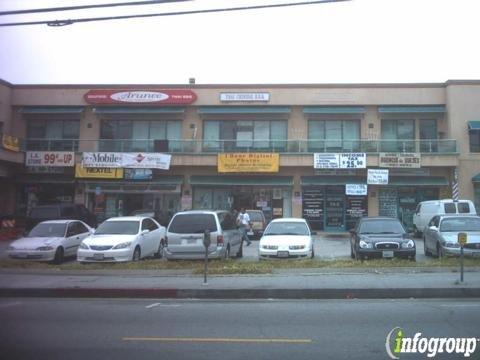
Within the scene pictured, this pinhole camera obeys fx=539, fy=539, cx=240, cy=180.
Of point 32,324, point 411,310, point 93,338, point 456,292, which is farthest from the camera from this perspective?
point 456,292

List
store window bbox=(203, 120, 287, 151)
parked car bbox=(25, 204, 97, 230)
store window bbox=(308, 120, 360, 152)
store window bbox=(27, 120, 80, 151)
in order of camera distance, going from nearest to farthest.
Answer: parked car bbox=(25, 204, 97, 230) < store window bbox=(308, 120, 360, 152) < store window bbox=(203, 120, 287, 151) < store window bbox=(27, 120, 80, 151)

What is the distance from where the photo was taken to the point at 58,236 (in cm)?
1886

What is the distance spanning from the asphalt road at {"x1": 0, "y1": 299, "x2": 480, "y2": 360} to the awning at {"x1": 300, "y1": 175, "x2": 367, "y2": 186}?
22.4 metres

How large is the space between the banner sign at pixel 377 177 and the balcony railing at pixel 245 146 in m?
1.55

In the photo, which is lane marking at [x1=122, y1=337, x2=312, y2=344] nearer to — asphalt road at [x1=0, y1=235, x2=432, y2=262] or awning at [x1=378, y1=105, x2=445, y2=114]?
asphalt road at [x1=0, y1=235, x2=432, y2=262]

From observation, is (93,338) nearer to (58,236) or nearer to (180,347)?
(180,347)

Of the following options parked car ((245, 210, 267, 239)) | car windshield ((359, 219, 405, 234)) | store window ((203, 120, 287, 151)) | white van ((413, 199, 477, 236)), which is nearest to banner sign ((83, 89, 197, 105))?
store window ((203, 120, 287, 151))

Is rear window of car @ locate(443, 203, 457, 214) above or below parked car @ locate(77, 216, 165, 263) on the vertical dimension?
above

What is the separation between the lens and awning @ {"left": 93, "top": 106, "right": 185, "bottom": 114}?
34875 mm

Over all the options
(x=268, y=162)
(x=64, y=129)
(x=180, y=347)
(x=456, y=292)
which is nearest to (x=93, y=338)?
(x=180, y=347)

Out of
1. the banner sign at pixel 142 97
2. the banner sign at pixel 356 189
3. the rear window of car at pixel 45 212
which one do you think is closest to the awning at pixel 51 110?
the banner sign at pixel 142 97

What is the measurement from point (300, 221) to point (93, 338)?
1142 centimetres

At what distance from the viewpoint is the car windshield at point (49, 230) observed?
18953mm

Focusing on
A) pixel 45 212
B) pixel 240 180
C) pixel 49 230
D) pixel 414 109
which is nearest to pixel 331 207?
pixel 240 180
